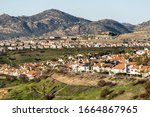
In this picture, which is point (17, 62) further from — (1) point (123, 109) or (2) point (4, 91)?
(1) point (123, 109)

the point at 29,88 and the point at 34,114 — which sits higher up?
the point at 34,114

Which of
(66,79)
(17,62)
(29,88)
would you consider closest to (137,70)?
(66,79)

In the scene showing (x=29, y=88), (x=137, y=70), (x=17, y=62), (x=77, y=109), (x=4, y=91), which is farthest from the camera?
(x=17, y=62)

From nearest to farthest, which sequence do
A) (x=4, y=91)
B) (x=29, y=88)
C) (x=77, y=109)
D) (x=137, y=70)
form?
1. (x=77, y=109)
2. (x=29, y=88)
3. (x=4, y=91)
4. (x=137, y=70)

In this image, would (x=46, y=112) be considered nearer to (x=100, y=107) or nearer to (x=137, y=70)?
(x=100, y=107)


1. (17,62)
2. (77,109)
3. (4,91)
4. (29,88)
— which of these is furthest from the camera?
(17,62)

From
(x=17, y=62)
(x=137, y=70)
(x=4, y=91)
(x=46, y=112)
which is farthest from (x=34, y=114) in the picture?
(x=17, y=62)

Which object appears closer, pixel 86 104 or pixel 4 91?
pixel 86 104

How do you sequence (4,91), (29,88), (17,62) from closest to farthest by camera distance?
1. (29,88)
2. (4,91)
3. (17,62)

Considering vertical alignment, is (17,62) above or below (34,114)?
Result: below
